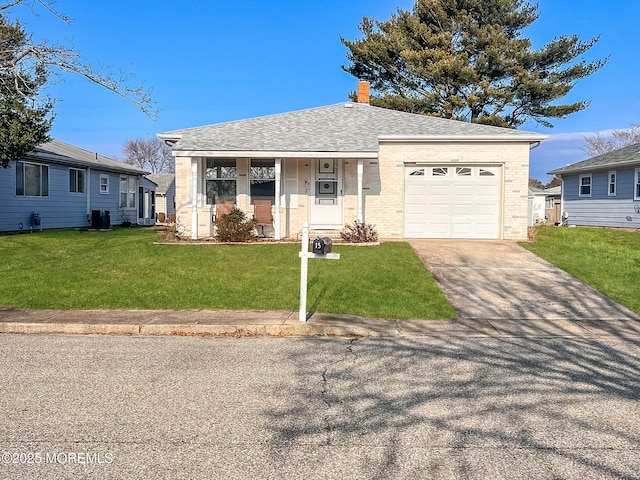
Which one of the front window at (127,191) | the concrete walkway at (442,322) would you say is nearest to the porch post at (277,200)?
the concrete walkway at (442,322)

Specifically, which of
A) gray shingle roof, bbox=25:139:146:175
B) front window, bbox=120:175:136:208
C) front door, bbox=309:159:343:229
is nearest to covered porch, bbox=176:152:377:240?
front door, bbox=309:159:343:229

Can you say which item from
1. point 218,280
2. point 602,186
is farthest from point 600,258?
point 602,186

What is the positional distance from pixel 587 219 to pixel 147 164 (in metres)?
67.0

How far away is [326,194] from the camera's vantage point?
16688mm

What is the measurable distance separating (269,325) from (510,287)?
5.51m

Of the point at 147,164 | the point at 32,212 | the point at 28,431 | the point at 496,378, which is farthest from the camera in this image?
the point at 147,164

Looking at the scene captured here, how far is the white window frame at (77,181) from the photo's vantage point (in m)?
23.3

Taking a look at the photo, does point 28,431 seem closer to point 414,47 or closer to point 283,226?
point 283,226

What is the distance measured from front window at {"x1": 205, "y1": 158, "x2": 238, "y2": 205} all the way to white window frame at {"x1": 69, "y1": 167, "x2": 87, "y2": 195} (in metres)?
10.1

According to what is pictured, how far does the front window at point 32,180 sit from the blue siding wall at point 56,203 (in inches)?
8.0

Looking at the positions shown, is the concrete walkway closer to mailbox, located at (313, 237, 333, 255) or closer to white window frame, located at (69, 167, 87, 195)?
mailbox, located at (313, 237, 333, 255)

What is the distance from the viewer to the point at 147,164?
78750 millimetres

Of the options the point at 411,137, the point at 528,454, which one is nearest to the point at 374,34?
the point at 411,137

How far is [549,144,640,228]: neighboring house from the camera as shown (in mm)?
23297
